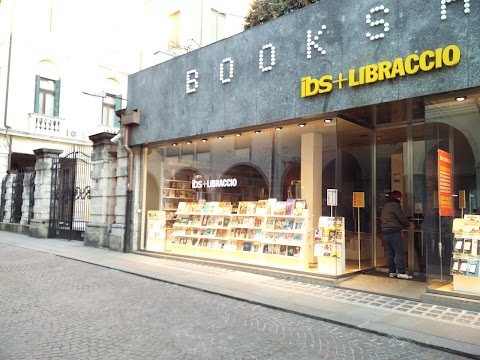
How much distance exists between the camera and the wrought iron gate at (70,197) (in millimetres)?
17219

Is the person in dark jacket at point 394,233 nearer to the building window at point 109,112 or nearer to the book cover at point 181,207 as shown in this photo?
the book cover at point 181,207

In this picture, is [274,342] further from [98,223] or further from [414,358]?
[98,223]

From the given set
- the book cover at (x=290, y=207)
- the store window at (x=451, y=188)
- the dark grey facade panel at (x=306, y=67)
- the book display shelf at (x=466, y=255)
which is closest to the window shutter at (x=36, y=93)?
the dark grey facade panel at (x=306, y=67)

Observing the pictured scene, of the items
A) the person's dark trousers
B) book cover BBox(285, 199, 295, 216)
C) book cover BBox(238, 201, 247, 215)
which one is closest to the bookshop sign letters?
book cover BBox(285, 199, 295, 216)

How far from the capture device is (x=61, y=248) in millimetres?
14227

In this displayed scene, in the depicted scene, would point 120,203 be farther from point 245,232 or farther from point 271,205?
point 271,205

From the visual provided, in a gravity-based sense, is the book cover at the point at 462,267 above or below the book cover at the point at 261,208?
below

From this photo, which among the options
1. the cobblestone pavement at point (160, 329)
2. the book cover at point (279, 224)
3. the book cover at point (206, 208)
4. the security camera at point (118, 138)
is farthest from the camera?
the security camera at point (118, 138)

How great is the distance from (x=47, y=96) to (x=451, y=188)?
23.0 metres

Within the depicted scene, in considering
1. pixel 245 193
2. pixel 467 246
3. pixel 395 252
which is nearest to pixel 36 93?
pixel 245 193

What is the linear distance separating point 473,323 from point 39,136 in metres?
23.2

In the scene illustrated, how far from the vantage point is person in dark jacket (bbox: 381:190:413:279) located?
905 cm

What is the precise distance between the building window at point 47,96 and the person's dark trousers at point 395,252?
21312 millimetres

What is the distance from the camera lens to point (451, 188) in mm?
7629
